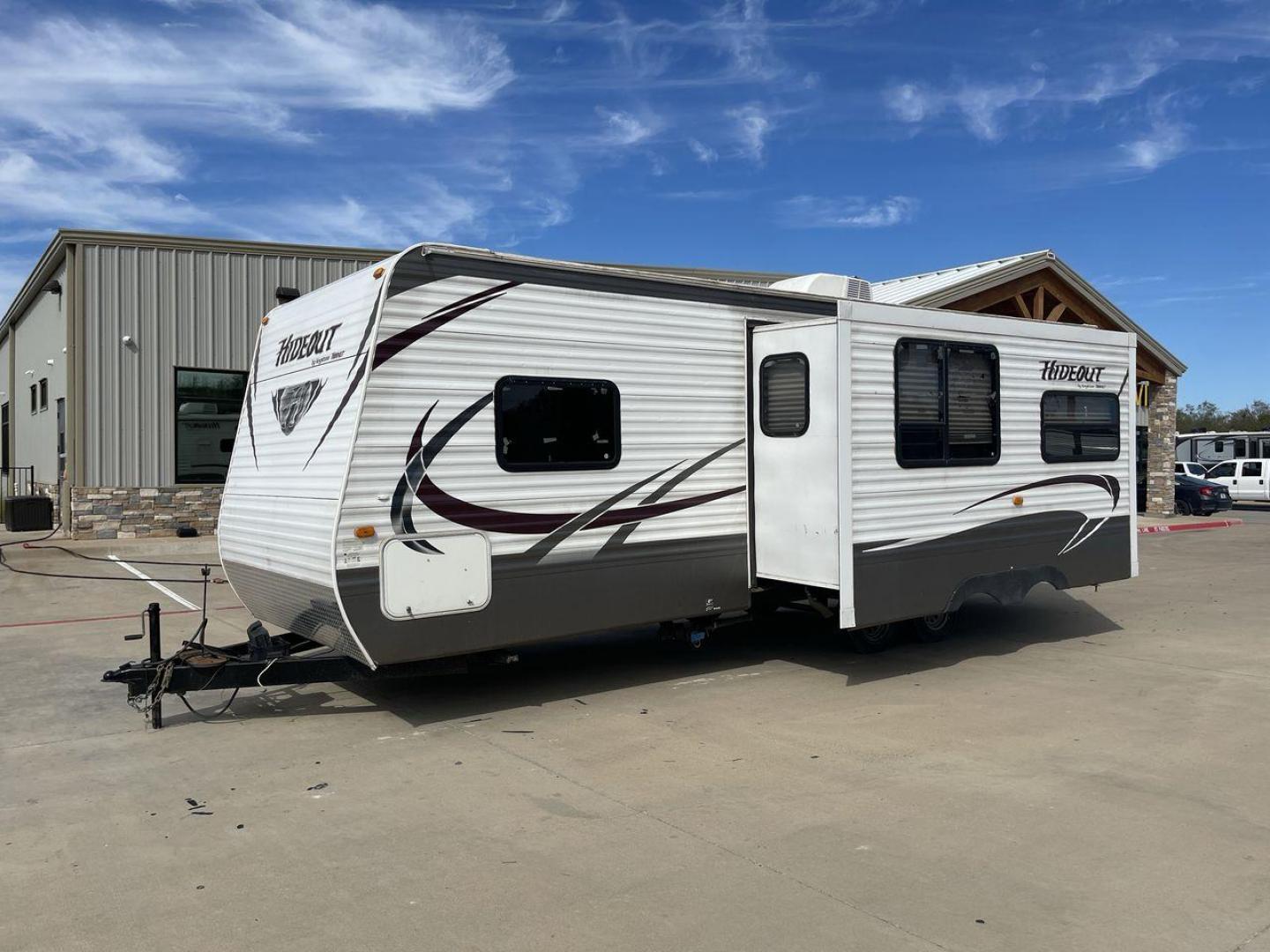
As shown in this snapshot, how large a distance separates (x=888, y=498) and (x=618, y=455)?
213 centimetres

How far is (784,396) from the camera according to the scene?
7.91 m

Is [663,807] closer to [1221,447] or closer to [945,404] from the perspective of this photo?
[945,404]

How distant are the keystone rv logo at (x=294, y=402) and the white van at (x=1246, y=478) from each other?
3198 cm

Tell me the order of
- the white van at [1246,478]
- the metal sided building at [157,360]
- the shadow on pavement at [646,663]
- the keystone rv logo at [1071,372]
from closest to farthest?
the shadow on pavement at [646,663] → the keystone rv logo at [1071,372] → the metal sided building at [157,360] → the white van at [1246,478]

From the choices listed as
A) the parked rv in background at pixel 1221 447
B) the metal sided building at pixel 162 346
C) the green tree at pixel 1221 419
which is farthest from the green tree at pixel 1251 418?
the metal sided building at pixel 162 346

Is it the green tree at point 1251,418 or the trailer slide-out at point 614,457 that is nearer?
the trailer slide-out at point 614,457

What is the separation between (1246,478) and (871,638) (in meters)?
29.6

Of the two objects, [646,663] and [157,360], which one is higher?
[157,360]

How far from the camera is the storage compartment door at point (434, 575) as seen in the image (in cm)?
632

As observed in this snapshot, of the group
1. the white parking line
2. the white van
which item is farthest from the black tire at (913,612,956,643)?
the white van

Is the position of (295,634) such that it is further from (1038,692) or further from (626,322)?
(1038,692)

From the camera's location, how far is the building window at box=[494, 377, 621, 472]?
684 centimetres

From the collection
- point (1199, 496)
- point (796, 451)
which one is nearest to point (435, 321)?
point (796, 451)

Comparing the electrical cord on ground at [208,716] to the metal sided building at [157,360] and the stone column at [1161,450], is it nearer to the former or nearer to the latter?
the metal sided building at [157,360]
